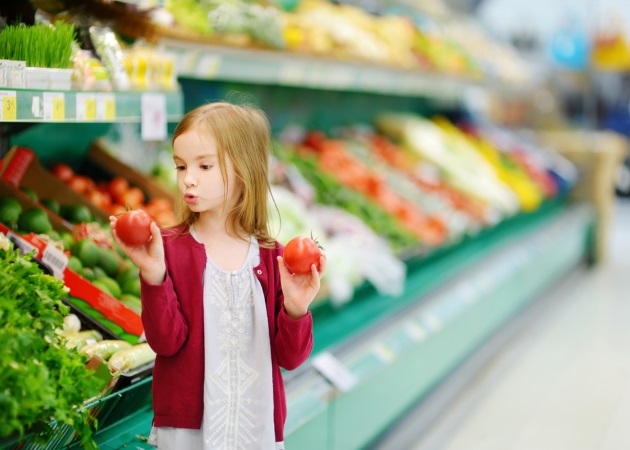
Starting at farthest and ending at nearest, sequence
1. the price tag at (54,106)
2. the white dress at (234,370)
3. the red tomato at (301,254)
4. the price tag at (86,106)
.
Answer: the price tag at (86,106), the price tag at (54,106), the white dress at (234,370), the red tomato at (301,254)

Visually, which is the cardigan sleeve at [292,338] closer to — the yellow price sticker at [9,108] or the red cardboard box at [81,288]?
the red cardboard box at [81,288]

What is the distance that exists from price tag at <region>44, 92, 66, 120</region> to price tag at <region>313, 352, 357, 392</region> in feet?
4.21

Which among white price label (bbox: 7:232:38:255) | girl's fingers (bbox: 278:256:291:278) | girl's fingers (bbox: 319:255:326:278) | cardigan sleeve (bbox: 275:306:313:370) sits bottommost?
white price label (bbox: 7:232:38:255)

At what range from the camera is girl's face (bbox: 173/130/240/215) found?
1.46m

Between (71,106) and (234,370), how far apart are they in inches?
32.0

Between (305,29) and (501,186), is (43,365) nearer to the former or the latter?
(305,29)

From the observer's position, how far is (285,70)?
11.0 feet

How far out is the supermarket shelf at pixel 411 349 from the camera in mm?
2633

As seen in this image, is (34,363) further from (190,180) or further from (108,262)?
(108,262)

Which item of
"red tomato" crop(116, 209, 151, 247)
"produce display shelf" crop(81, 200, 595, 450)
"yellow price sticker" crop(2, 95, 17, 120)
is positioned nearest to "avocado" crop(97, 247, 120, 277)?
"produce display shelf" crop(81, 200, 595, 450)

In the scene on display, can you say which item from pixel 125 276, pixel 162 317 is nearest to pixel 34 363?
pixel 162 317

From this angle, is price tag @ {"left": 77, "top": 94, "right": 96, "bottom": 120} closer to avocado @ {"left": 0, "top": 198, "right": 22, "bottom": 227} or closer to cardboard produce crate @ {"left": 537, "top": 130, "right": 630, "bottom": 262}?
avocado @ {"left": 0, "top": 198, "right": 22, "bottom": 227}

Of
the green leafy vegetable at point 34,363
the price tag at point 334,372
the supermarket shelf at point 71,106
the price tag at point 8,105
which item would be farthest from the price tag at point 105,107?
the price tag at point 334,372

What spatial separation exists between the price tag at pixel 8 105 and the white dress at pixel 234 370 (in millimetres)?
511
